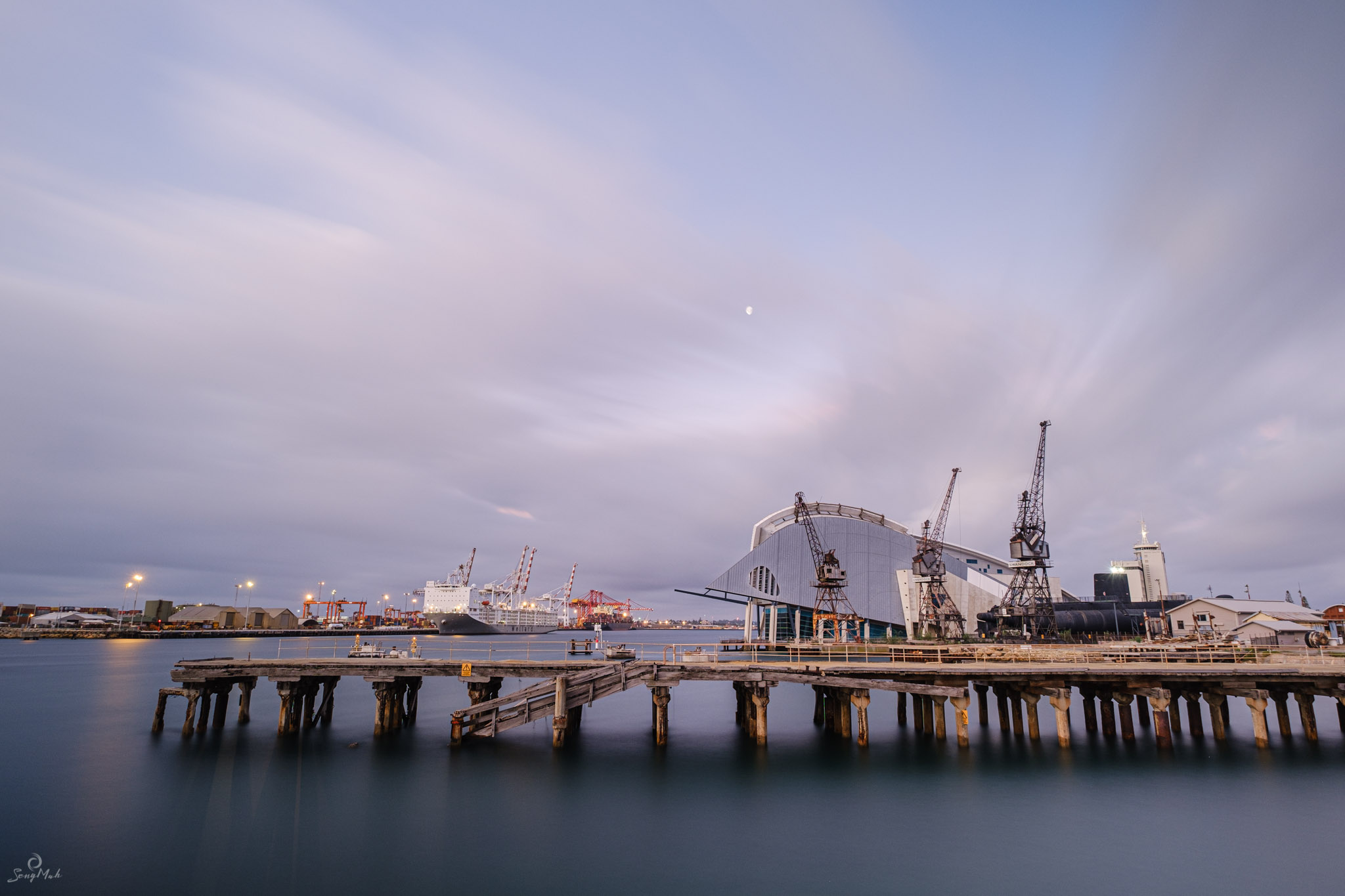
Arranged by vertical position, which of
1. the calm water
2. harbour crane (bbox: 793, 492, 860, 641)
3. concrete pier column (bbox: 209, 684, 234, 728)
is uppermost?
harbour crane (bbox: 793, 492, 860, 641)

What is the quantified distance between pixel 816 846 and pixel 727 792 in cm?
646

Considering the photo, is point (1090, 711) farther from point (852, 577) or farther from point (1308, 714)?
point (852, 577)

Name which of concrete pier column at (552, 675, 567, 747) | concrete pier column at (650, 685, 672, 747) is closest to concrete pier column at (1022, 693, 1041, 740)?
concrete pier column at (650, 685, 672, 747)

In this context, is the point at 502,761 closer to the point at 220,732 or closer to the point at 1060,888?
the point at 220,732

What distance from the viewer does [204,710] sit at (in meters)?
39.3

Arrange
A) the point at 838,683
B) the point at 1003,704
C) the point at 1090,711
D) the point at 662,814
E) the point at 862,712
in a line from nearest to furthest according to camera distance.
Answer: the point at 662,814, the point at 838,683, the point at 862,712, the point at 1003,704, the point at 1090,711

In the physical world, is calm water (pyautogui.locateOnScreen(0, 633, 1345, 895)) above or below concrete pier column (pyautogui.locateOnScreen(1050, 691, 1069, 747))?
below

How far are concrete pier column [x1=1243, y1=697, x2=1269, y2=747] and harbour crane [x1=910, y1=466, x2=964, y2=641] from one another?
5164 cm

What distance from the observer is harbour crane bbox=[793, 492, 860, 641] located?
3499 inches

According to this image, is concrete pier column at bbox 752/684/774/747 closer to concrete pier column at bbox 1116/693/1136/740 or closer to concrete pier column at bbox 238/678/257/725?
concrete pier column at bbox 1116/693/1136/740

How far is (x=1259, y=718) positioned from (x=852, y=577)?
61.6 meters

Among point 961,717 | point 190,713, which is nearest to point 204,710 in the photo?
point 190,713

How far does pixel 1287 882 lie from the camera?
21.3 metres

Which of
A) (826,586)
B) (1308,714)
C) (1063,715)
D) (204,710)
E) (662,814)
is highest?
(826,586)
